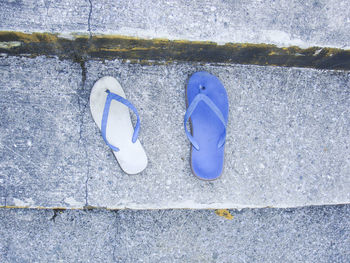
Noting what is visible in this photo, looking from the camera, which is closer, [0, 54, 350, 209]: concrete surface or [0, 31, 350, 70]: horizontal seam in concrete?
[0, 31, 350, 70]: horizontal seam in concrete

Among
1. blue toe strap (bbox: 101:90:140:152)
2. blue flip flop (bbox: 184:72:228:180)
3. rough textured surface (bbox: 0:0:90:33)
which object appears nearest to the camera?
rough textured surface (bbox: 0:0:90:33)

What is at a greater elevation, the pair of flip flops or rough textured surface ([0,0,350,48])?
rough textured surface ([0,0,350,48])

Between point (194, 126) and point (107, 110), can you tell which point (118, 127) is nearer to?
point (107, 110)

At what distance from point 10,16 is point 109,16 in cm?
45

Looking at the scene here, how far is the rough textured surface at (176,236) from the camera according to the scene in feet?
5.08

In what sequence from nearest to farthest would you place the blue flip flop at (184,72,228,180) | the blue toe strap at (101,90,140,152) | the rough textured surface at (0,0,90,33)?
the rough textured surface at (0,0,90,33)
the blue toe strap at (101,90,140,152)
the blue flip flop at (184,72,228,180)

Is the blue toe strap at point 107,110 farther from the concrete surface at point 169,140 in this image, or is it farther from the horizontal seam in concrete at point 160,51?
the horizontal seam in concrete at point 160,51

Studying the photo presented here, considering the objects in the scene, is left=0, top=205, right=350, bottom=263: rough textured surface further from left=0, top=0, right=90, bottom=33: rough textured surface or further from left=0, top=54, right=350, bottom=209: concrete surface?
left=0, top=0, right=90, bottom=33: rough textured surface

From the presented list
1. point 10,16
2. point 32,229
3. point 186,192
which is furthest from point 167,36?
point 32,229

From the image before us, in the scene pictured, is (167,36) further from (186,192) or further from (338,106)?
(338,106)

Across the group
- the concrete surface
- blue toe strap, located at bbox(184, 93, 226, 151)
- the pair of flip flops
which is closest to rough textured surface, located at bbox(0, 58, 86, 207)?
the concrete surface

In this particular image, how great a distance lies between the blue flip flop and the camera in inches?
57.5

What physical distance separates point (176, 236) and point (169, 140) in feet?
2.02

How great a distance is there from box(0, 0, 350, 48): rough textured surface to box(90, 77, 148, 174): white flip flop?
307 mm
